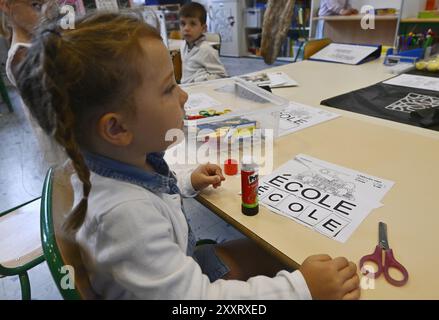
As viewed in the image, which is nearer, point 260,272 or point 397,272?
point 397,272

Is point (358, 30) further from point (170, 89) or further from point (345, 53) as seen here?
point (170, 89)

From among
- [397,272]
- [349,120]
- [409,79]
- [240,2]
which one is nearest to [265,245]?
[397,272]

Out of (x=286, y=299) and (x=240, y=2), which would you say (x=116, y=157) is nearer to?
(x=286, y=299)

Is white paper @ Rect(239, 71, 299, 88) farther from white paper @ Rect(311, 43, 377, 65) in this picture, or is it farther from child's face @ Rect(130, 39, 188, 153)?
child's face @ Rect(130, 39, 188, 153)

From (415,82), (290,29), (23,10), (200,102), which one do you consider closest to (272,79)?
(200,102)

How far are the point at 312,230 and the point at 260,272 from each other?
26cm

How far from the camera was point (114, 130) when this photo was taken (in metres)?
0.50

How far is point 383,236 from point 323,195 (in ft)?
0.49

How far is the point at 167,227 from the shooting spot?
0.48 meters

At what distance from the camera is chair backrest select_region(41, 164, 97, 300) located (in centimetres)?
39

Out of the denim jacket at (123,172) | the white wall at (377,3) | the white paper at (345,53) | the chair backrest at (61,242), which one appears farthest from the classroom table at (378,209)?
the white wall at (377,3)

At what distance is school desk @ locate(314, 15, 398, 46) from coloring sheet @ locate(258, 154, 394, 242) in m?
2.53

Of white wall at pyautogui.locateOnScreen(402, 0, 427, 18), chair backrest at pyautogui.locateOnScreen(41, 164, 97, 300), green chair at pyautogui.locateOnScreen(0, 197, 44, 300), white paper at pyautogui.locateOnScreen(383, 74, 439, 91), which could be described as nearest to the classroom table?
chair backrest at pyautogui.locateOnScreen(41, 164, 97, 300)

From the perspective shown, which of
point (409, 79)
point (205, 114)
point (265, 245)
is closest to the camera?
point (265, 245)
